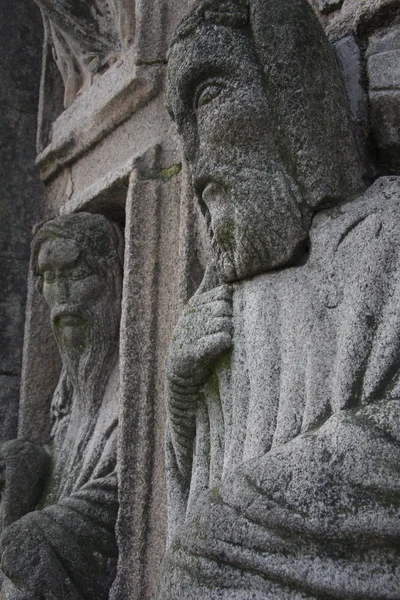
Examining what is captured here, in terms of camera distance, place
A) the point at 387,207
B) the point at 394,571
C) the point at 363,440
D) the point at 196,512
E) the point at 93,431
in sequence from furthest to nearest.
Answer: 1. the point at 93,431
2. the point at 387,207
3. the point at 196,512
4. the point at 363,440
5. the point at 394,571

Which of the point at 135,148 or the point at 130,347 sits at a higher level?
the point at 135,148

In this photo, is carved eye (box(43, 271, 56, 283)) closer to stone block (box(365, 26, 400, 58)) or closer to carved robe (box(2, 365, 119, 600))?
carved robe (box(2, 365, 119, 600))

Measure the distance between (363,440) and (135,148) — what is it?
2065 millimetres

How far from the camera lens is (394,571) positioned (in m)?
1.40

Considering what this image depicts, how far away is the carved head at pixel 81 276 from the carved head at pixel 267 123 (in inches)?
51.1

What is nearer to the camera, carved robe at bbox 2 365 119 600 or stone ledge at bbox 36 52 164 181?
carved robe at bbox 2 365 119 600

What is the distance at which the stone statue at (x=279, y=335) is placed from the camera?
1.48m

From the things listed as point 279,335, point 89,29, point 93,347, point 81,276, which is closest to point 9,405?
point 93,347

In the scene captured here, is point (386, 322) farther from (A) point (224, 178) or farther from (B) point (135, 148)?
(B) point (135, 148)

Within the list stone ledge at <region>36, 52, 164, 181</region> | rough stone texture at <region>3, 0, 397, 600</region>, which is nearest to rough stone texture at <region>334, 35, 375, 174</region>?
rough stone texture at <region>3, 0, 397, 600</region>

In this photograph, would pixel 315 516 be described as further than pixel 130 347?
No

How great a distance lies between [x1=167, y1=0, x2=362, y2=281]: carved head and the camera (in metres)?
1.97

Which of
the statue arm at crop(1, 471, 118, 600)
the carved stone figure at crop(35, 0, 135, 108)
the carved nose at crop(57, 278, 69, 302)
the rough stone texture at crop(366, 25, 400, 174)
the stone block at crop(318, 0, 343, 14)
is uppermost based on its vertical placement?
the carved stone figure at crop(35, 0, 135, 108)

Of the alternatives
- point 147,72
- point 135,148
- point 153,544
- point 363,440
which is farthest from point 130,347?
point 363,440
